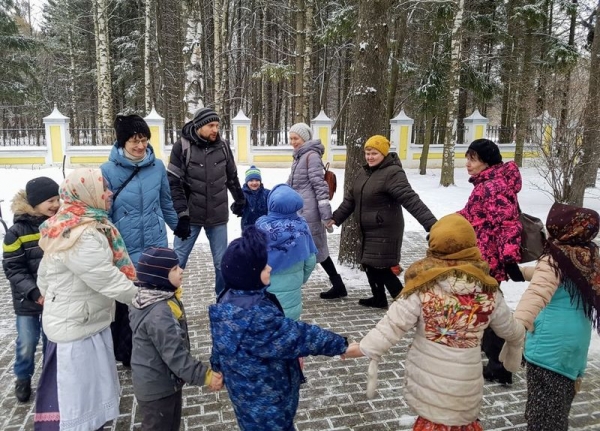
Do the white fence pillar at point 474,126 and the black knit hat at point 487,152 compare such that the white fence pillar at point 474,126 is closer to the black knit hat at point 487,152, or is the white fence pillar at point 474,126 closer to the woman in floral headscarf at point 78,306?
the black knit hat at point 487,152

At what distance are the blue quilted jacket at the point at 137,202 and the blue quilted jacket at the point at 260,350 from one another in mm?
1724

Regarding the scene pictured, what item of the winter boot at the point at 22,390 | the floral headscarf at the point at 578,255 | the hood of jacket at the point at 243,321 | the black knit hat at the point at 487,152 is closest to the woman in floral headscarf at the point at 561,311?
the floral headscarf at the point at 578,255

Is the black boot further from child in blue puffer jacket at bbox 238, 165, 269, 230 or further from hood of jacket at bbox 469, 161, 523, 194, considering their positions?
hood of jacket at bbox 469, 161, 523, 194

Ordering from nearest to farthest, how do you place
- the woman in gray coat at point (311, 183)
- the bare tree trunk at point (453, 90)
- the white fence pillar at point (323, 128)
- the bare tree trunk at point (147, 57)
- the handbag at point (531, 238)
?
the handbag at point (531, 238)
the woman in gray coat at point (311, 183)
the bare tree trunk at point (453, 90)
the bare tree trunk at point (147, 57)
the white fence pillar at point (323, 128)

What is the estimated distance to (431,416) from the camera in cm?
220

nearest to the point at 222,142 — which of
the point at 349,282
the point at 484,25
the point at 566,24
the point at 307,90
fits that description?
the point at 349,282

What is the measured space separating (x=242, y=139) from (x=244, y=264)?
16.0 meters

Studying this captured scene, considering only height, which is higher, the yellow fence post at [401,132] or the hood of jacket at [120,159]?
the yellow fence post at [401,132]

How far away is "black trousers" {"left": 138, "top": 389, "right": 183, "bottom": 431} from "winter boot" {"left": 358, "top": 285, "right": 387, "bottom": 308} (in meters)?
2.94

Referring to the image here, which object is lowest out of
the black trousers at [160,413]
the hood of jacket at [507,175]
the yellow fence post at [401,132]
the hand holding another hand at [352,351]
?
the black trousers at [160,413]

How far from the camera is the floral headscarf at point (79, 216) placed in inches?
97.1

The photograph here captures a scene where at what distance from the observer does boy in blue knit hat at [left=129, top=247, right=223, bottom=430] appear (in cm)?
220

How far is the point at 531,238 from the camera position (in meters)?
3.34

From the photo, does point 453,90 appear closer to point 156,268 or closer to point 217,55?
point 217,55
